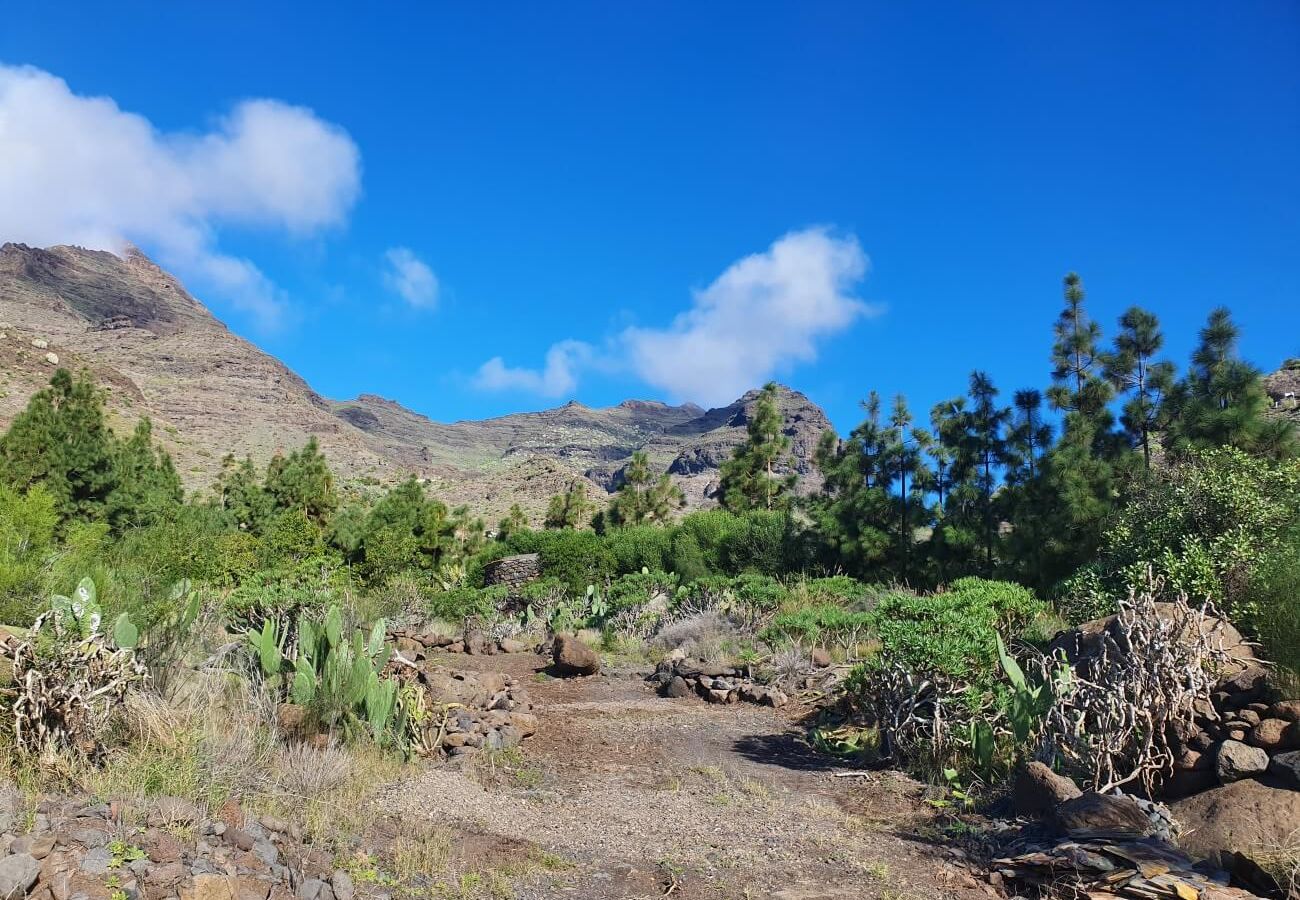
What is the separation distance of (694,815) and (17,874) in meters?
4.24

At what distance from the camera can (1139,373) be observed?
59.1ft

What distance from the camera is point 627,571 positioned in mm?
24266

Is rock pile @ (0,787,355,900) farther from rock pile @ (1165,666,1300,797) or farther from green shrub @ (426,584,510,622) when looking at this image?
green shrub @ (426,584,510,622)

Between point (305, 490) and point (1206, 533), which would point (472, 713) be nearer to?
point (1206, 533)

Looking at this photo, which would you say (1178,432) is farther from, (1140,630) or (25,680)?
(25,680)

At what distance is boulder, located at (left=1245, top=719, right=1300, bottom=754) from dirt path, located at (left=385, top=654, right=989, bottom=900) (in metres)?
2.31

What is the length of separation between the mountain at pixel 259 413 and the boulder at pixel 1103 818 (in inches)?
1393

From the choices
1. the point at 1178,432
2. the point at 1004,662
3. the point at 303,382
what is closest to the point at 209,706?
the point at 1004,662

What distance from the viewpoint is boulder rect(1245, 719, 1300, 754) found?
18.7ft

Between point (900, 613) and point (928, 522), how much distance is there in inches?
418

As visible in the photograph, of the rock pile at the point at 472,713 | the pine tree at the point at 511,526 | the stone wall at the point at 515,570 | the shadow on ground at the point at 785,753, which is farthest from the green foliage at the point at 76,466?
the shadow on ground at the point at 785,753

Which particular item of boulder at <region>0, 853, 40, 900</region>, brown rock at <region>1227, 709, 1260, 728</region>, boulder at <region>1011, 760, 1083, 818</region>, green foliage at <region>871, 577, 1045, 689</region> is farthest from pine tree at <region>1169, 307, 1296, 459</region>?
boulder at <region>0, 853, 40, 900</region>

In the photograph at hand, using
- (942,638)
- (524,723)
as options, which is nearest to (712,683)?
(524,723)

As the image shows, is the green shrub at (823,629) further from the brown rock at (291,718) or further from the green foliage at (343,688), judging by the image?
the brown rock at (291,718)
